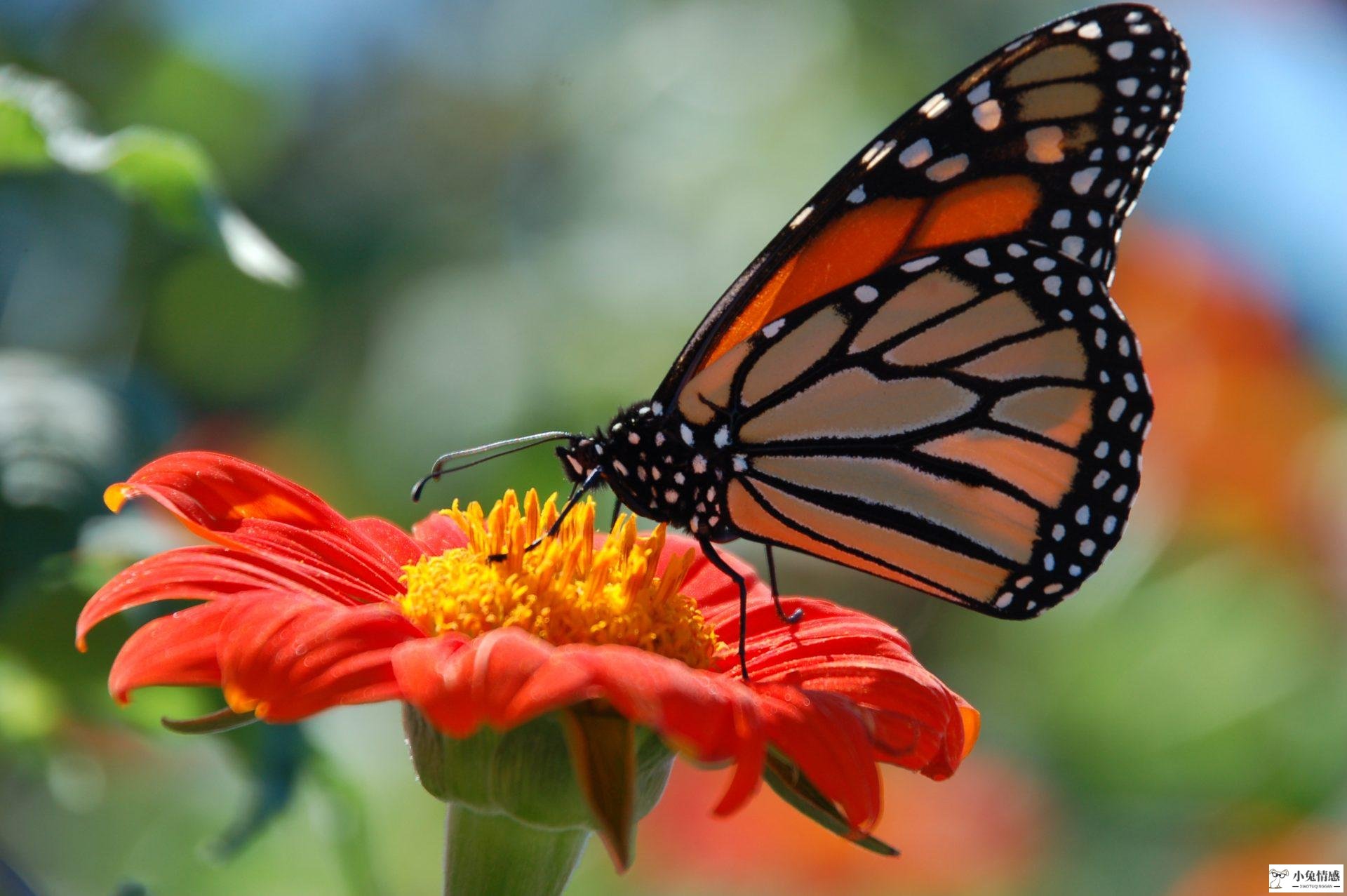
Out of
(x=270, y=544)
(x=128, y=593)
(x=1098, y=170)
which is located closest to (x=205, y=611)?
(x=128, y=593)

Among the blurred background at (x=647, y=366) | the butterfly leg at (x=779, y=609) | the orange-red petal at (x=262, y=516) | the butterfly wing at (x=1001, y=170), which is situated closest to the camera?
the orange-red petal at (x=262, y=516)

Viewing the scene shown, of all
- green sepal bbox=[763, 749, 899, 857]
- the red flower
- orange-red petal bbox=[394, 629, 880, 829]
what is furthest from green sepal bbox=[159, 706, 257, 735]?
green sepal bbox=[763, 749, 899, 857]

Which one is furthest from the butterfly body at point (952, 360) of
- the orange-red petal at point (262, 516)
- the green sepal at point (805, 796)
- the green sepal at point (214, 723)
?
the green sepal at point (214, 723)

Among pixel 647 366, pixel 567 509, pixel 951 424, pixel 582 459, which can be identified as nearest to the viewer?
→ pixel 567 509

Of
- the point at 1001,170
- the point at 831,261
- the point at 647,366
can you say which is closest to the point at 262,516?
the point at 831,261

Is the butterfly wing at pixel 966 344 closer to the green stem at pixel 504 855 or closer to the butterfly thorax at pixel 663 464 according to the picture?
the butterfly thorax at pixel 663 464

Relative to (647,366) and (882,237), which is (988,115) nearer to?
(882,237)
